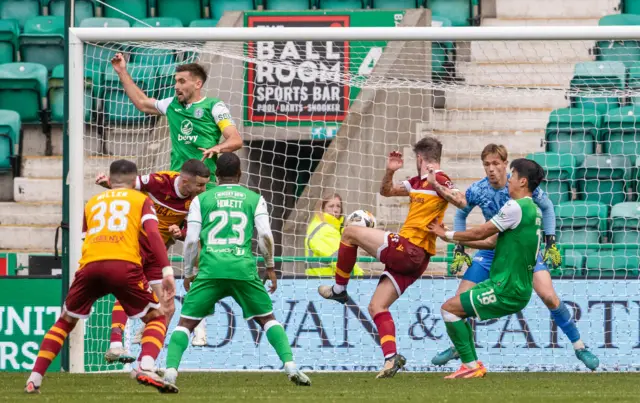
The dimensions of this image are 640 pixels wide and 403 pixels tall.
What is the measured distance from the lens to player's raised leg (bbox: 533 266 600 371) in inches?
383

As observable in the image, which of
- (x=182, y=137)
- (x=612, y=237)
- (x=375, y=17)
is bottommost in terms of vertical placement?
(x=612, y=237)

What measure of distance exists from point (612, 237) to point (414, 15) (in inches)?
154

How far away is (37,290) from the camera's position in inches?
423

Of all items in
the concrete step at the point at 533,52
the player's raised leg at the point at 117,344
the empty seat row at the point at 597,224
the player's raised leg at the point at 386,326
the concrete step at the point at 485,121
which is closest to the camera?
the player's raised leg at the point at 117,344

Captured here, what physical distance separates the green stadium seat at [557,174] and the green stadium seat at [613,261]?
1161mm

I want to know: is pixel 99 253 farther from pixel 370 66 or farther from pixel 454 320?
pixel 370 66

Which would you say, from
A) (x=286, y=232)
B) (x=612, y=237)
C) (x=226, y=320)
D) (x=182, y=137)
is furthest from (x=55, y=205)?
(x=612, y=237)

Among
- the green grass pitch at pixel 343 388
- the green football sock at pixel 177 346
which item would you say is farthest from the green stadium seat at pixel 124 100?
the green football sock at pixel 177 346

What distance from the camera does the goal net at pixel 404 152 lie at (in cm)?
1097

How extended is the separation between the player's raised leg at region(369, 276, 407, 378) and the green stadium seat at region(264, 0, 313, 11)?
7.82 meters

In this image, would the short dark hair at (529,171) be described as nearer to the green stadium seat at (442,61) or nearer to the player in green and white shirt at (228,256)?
the player in green and white shirt at (228,256)

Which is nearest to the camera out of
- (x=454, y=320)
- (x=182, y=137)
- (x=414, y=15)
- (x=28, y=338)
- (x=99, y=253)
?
(x=99, y=253)

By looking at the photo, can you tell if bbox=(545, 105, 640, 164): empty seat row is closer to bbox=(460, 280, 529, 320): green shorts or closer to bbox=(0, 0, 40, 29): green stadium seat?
bbox=(460, 280, 529, 320): green shorts

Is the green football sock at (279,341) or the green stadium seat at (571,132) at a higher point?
the green stadium seat at (571,132)
